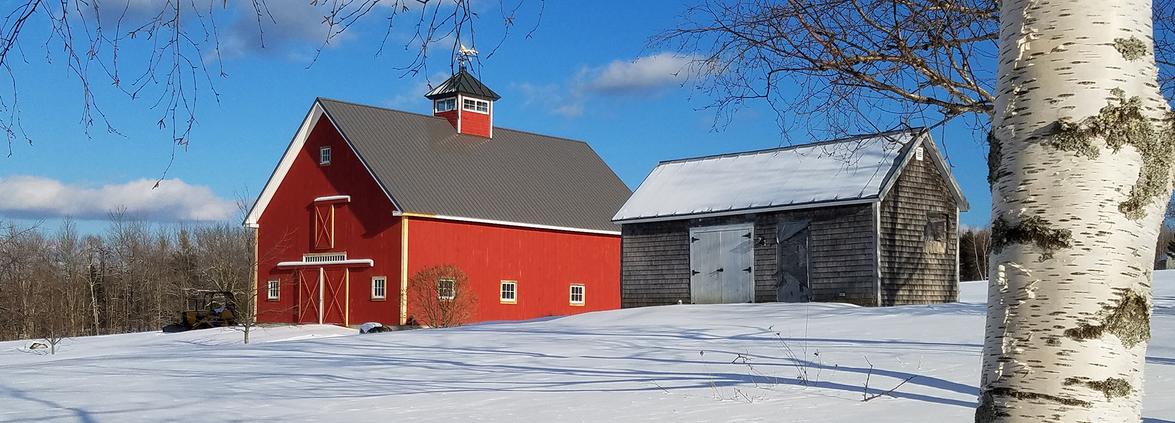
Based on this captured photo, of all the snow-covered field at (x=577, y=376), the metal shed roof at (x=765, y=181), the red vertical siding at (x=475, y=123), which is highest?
the red vertical siding at (x=475, y=123)

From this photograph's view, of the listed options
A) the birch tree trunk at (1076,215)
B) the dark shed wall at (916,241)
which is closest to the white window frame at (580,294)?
the dark shed wall at (916,241)

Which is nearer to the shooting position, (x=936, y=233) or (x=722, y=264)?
(x=936, y=233)

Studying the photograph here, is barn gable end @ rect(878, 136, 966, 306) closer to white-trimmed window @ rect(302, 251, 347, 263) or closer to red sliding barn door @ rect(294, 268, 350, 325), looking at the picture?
red sliding barn door @ rect(294, 268, 350, 325)

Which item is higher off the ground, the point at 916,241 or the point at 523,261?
the point at 916,241

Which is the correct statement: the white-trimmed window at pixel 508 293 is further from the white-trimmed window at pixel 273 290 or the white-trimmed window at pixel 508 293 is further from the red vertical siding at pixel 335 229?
the white-trimmed window at pixel 273 290

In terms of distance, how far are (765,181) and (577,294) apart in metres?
9.89

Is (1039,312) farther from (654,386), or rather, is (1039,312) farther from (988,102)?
(654,386)

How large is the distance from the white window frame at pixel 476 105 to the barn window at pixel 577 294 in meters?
6.93

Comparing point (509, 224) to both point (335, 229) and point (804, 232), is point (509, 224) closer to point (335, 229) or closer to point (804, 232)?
point (335, 229)

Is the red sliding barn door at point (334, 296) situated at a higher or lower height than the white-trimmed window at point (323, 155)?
lower

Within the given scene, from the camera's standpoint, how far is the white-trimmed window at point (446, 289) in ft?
92.4

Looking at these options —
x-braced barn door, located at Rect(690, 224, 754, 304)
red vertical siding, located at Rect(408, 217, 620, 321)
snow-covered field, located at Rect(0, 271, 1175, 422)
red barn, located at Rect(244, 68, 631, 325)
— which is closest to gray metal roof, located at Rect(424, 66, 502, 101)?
red barn, located at Rect(244, 68, 631, 325)

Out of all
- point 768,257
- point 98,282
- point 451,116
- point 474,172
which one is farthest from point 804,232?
point 98,282

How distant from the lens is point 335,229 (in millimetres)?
30422
